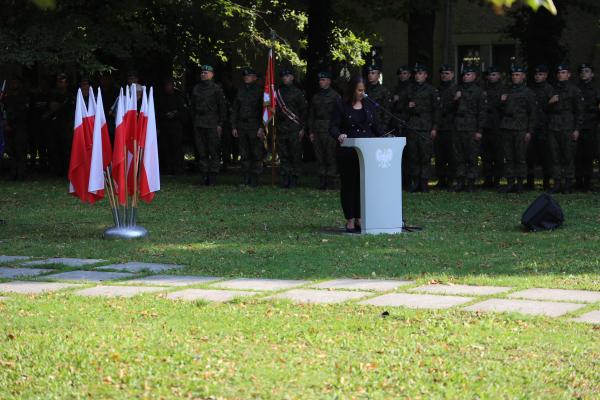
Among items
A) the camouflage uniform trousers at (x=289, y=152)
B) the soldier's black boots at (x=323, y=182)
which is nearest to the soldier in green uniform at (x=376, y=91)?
the soldier's black boots at (x=323, y=182)

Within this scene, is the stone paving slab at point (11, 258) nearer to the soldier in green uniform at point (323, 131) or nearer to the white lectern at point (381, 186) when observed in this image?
the white lectern at point (381, 186)

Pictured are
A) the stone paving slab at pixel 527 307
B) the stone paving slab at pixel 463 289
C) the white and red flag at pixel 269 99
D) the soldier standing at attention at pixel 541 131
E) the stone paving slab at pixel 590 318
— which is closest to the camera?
the stone paving slab at pixel 590 318


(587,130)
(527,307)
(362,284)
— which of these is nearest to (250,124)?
(587,130)

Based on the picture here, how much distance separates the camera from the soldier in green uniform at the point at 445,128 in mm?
20125

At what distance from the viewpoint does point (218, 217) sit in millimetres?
15727

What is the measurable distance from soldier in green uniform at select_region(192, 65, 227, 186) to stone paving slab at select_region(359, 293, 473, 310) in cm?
1251

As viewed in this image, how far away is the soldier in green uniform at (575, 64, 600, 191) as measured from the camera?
63.2 feet

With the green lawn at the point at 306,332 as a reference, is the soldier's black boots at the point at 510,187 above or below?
above

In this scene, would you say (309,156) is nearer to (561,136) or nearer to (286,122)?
(286,122)

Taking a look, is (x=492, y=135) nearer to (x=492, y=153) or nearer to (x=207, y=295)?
(x=492, y=153)

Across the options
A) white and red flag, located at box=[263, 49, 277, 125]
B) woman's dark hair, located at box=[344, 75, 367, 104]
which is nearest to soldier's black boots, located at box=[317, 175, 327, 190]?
white and red flag, located at box=[263, 49, 277, 125]

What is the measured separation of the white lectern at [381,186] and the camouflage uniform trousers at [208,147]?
26.3 ft

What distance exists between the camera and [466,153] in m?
19.8

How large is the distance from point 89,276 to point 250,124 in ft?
35.9
